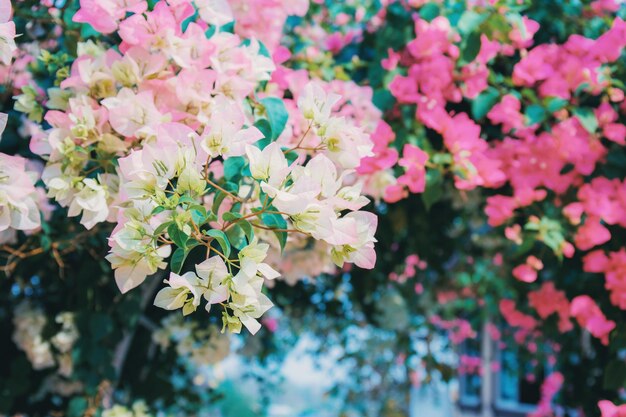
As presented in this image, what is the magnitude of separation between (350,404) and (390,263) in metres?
4.14

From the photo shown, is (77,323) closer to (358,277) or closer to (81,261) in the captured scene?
(81,261)

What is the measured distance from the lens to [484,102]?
1512mm

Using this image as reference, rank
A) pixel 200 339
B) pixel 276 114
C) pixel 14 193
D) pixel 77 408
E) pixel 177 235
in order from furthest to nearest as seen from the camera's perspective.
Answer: pixel 200 339
pixel 77 408
pixel 276 114
pixel 14 193
pixel 177 235

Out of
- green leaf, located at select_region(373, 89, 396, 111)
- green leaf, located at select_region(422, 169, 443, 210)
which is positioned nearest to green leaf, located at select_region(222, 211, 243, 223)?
green leaf, located at select_region(422, 169, 443, 210)

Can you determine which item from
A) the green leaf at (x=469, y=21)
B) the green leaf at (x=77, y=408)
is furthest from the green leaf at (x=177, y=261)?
the green leaf at (x=77, y=408)

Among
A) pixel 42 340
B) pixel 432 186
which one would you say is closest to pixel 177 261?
pixel 432 186

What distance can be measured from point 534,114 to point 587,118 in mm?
125

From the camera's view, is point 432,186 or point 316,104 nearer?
point 316,104

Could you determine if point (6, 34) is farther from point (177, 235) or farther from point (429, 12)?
point (429, 12)

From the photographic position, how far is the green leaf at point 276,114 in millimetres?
1049

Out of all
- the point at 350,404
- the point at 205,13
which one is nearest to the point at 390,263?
the point at 205,13

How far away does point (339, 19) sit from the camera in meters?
1.90

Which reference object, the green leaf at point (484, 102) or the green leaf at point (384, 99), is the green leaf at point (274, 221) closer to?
the green leaf at point (384, 99)

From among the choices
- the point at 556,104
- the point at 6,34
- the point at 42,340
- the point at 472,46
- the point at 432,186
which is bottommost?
the point at 42,340
